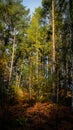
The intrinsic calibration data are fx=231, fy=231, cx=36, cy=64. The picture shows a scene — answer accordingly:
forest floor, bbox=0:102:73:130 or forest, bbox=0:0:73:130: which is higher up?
forest, bbox=0:0:73:130

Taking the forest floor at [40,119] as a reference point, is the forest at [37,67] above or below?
above

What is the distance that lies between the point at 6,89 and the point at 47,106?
16.7ft

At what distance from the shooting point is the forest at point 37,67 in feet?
46.4

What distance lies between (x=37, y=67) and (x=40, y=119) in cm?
1393

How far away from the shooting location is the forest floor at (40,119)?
12477 mm

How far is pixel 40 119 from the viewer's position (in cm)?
1393

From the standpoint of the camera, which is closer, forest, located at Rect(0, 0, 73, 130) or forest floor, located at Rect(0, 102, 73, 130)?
forest floor, located at Rect(0, 102, 73, 130)

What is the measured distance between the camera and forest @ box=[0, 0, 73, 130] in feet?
46.4

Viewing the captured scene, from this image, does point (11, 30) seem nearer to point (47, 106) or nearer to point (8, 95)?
point (8, 95)

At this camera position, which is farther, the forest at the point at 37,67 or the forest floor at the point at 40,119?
the forest at the point at 37,67

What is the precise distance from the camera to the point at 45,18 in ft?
87.3

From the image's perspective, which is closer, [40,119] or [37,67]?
[40,119]

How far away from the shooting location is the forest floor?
40.9 feet

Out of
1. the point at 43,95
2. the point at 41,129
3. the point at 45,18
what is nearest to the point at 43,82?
the point at 43,95
